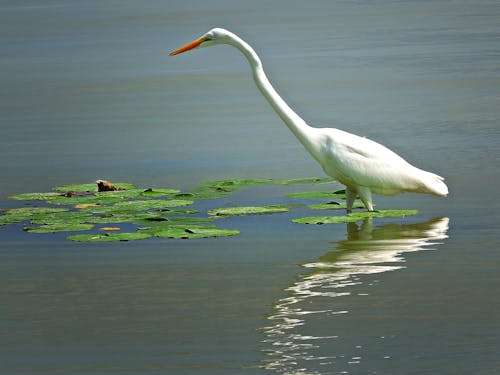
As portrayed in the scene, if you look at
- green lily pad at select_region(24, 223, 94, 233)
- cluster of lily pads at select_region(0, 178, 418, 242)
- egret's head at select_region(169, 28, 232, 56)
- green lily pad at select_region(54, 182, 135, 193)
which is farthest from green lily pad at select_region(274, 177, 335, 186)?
green lily pad at select_region(24, 223, 94, 233)

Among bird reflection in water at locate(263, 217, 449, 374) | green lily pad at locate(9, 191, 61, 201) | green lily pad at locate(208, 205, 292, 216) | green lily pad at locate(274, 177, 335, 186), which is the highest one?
green lily pad at locate(274, 177, 335, 186)

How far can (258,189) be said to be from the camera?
13.4m

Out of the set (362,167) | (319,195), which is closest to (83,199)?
(319,195)

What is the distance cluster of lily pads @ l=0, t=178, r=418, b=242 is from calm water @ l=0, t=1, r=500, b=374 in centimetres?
12

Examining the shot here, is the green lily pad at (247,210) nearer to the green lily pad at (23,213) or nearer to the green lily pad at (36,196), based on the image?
the green lily pad at (23,213)

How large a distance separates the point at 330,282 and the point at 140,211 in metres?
3.33

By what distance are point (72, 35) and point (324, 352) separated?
22.3m

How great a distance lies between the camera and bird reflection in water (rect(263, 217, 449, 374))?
25.1ft

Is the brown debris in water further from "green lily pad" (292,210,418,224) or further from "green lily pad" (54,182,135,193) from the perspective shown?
"green lily pad" (292,210,418,224)

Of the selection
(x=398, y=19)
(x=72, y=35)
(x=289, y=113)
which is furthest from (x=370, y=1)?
(x=289, y=113)

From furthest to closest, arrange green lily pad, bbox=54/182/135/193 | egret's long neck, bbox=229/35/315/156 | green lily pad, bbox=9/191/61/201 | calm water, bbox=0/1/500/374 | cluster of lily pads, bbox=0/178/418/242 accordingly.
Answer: green lily pad, bbox=54/182/135/193 < green lily pad, bbox=9/191/61/201 < egret's long neck, bbox=229/35/315/156 < cluster of lily pads, bbox=0/178/418/242 < calm water, bbox=0/1/500/374

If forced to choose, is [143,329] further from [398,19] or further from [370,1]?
[370,1]

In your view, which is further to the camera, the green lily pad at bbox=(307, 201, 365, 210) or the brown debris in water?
the brown debris in water

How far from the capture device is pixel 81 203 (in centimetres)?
1276
